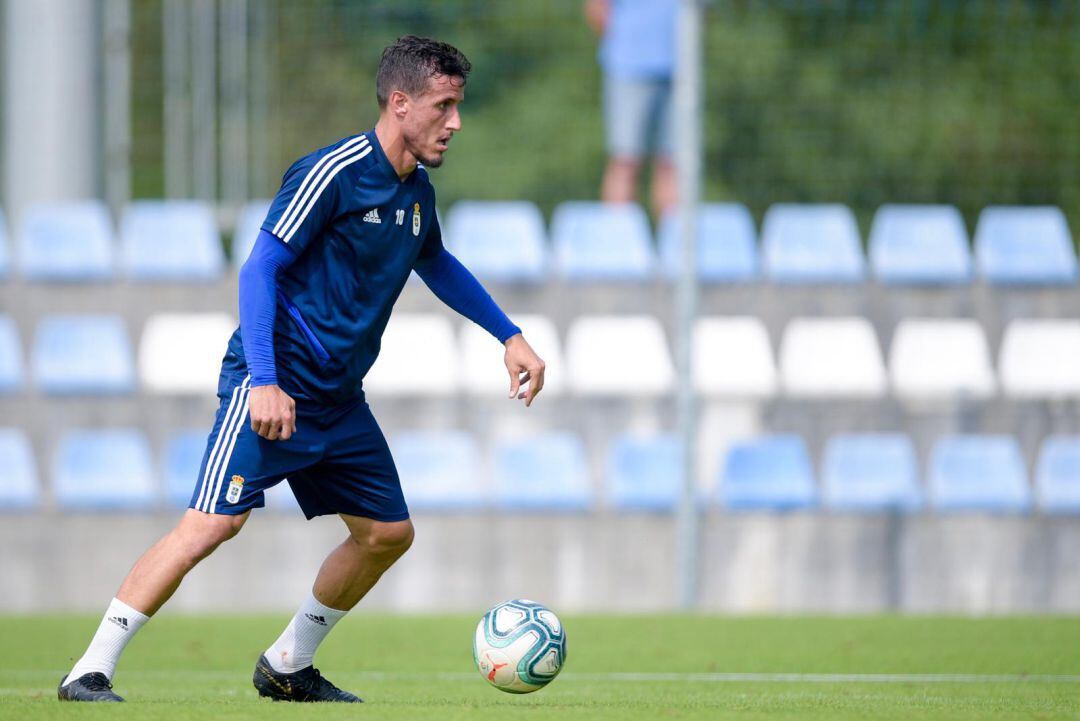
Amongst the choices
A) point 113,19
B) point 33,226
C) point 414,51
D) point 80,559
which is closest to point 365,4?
point 113,19

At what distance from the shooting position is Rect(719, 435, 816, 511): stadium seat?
9867 millimetres

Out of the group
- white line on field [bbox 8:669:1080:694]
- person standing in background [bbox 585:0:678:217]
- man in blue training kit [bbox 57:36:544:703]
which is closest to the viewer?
man in blue training kit [bbox 57:36:544:703]

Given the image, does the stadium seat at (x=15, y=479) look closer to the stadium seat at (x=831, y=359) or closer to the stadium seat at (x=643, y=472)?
the stadium seat at (x=643, y=472)

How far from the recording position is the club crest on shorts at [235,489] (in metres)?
4.84

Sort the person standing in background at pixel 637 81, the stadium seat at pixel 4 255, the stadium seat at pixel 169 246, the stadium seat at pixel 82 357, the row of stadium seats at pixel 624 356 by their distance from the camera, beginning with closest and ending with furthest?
the stadium seat at pixel 82 357 → the row of stadium seats at pixel 624 356 → the stadium seat at pixel 4 255 → the stadium seat at pixel 169 246 → the person standing in background at pixel 637 81

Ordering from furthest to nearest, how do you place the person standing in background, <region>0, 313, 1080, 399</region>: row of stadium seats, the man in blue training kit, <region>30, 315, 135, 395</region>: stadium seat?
1. the person standing in background
2. <region>0, 313, 1080, 399</region>: row of stadium seats
3. <region>30, 315, 135, 395</region>: stadium seat
4. the man in blue training kit

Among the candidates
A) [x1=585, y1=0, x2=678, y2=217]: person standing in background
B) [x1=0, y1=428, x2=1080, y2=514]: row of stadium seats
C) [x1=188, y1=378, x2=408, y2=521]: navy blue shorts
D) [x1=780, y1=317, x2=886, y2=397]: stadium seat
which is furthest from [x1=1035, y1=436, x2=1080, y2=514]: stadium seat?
[x1=188, y1=378, x2=408, y2=521]: navy blue shorts

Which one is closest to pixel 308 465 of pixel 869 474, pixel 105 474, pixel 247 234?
pixel 105 474

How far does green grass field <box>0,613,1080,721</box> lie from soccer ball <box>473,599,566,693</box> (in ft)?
0.30

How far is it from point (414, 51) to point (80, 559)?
5.45 m

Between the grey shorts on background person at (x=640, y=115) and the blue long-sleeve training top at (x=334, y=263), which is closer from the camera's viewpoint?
the blue long-sleeve training top at (x=334, y=263)

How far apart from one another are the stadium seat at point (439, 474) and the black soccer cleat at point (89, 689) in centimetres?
483

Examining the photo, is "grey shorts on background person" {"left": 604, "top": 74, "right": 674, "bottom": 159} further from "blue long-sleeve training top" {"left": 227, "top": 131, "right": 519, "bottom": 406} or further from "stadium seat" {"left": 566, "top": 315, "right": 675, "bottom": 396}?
"blue long-sleeve training top" {"left": 227, "top": 131, "right": 519, "bottom": 406}

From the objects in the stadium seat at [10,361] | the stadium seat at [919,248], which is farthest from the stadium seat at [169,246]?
the stadium seat at [919,248]
